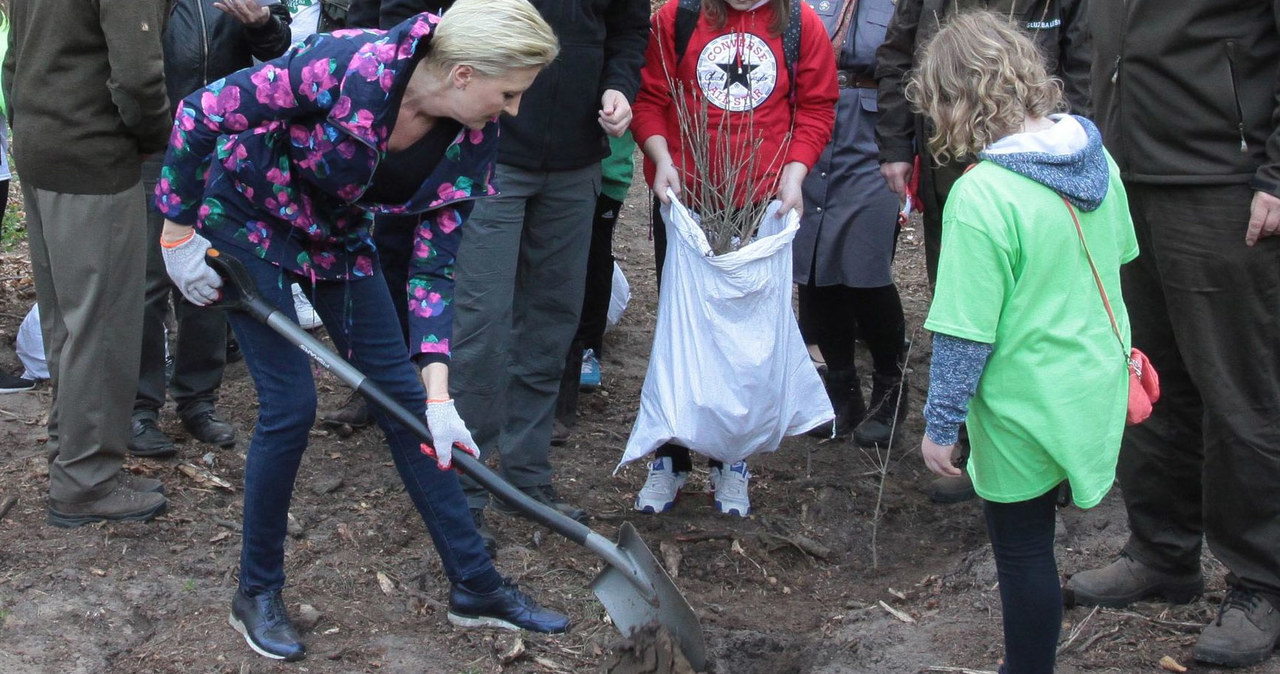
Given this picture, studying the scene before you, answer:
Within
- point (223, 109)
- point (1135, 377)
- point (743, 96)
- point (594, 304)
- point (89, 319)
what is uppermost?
point (223, 109)

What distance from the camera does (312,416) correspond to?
303cm

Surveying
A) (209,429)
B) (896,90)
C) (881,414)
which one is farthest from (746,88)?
(209,429)

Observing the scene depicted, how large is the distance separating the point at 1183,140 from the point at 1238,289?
386 millimetres

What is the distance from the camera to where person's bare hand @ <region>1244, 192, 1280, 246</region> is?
113 inches

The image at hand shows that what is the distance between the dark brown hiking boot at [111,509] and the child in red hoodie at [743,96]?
185 centimetres

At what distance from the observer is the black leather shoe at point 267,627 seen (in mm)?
3146

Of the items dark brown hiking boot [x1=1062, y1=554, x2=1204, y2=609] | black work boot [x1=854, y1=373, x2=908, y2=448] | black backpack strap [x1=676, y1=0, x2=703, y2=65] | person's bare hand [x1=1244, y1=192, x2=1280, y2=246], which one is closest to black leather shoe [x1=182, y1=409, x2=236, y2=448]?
black backpack strap [x1=676, y1=0, x2=703, y2=65]

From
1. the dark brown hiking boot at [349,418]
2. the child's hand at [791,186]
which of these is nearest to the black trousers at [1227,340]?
the child's hand at [791,186]

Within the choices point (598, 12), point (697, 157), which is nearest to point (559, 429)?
point (697, 157)

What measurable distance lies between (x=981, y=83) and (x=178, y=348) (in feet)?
10.2

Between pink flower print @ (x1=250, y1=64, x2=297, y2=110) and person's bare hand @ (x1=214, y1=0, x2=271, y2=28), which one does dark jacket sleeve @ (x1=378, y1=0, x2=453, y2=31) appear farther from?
pink flower print @ (x1=250, y1=64, x2=297, y2=110)

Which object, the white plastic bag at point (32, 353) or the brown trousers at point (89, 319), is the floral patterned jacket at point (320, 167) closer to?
the brown trousers at point (89, 319)

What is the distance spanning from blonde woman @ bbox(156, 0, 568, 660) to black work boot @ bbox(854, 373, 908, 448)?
182 cm

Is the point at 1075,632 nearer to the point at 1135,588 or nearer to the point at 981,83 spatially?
the point at 1135,588
